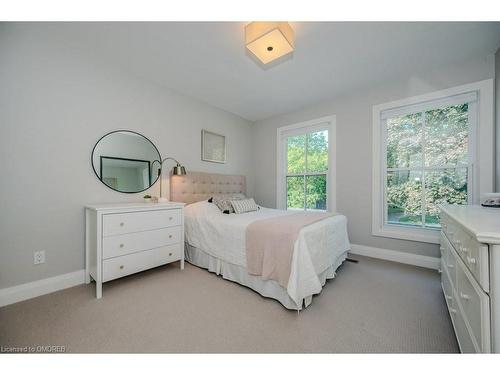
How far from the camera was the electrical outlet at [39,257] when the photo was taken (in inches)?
73.1

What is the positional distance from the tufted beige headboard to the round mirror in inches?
13.0

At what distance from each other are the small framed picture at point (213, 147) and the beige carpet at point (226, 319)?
2028 mm

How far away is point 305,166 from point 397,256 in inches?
75.3

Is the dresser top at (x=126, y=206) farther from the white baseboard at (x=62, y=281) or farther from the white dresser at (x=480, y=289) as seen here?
Answer: the white dresser at (x=480, y=289)

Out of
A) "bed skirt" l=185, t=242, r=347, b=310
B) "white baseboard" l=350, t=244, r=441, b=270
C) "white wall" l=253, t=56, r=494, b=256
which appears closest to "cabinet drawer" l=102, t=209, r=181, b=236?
"bed skirt" l=185, t=242, r=347, b=310

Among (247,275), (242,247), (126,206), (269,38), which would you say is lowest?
(247,275)

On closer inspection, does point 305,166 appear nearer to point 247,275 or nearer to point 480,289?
point 247,275

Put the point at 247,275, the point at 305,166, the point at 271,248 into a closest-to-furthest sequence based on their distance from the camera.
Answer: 1. the point at 271,248
2. the point at 247,275
3. the point at 305,166

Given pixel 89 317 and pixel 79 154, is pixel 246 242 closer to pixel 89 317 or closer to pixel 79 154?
pixel 89 317

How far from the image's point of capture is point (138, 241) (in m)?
2.05

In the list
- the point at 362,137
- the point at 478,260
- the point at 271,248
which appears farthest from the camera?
the point at 362,137

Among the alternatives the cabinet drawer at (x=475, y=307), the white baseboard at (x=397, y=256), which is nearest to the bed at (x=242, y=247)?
the white baseboard at (x=397, y=256)

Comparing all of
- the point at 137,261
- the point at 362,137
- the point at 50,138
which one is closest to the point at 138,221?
the point at 137,261

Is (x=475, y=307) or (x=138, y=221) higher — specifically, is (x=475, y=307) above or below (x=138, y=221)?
below
